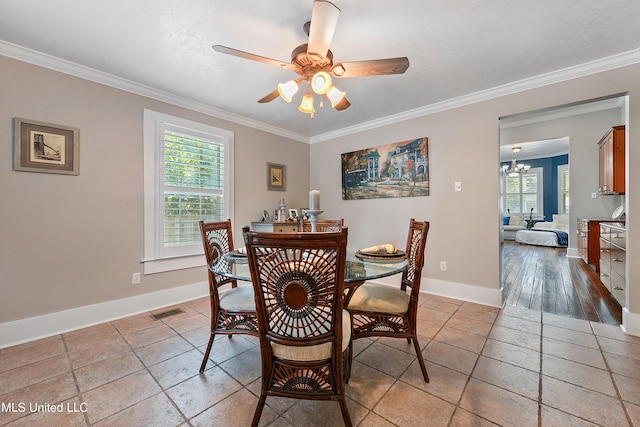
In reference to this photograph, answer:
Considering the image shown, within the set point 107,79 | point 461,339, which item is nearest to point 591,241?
point 461,339

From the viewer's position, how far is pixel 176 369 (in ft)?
5.77

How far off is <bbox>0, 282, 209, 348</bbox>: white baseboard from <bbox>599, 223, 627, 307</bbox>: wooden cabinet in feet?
14.9

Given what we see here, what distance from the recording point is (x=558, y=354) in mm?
1897

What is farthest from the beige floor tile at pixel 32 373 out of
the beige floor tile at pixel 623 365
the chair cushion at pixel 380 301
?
the beige floor tile at pixel 623 365

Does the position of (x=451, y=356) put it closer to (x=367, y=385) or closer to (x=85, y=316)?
(x=367, y=385)

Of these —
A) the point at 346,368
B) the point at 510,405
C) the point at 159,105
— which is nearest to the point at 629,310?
the point at 510,405

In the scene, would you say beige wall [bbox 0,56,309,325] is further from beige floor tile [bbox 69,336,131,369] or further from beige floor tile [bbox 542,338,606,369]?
beige floor tile [bbox 542,338,606,369]

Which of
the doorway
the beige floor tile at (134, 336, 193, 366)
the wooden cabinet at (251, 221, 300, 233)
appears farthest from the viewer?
the doorway

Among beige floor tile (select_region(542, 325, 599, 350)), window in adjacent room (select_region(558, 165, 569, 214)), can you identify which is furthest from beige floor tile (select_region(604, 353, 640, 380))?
window in adjacent room (select_region(558, 165, 569, 214))

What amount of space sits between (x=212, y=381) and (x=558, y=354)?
247cm

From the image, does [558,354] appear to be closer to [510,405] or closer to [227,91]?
[510,405]

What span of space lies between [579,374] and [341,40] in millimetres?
2848

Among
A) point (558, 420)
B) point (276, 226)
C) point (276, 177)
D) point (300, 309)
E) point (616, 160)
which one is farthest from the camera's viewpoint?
point (276, 177)

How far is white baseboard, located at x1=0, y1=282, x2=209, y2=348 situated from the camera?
209 cm
